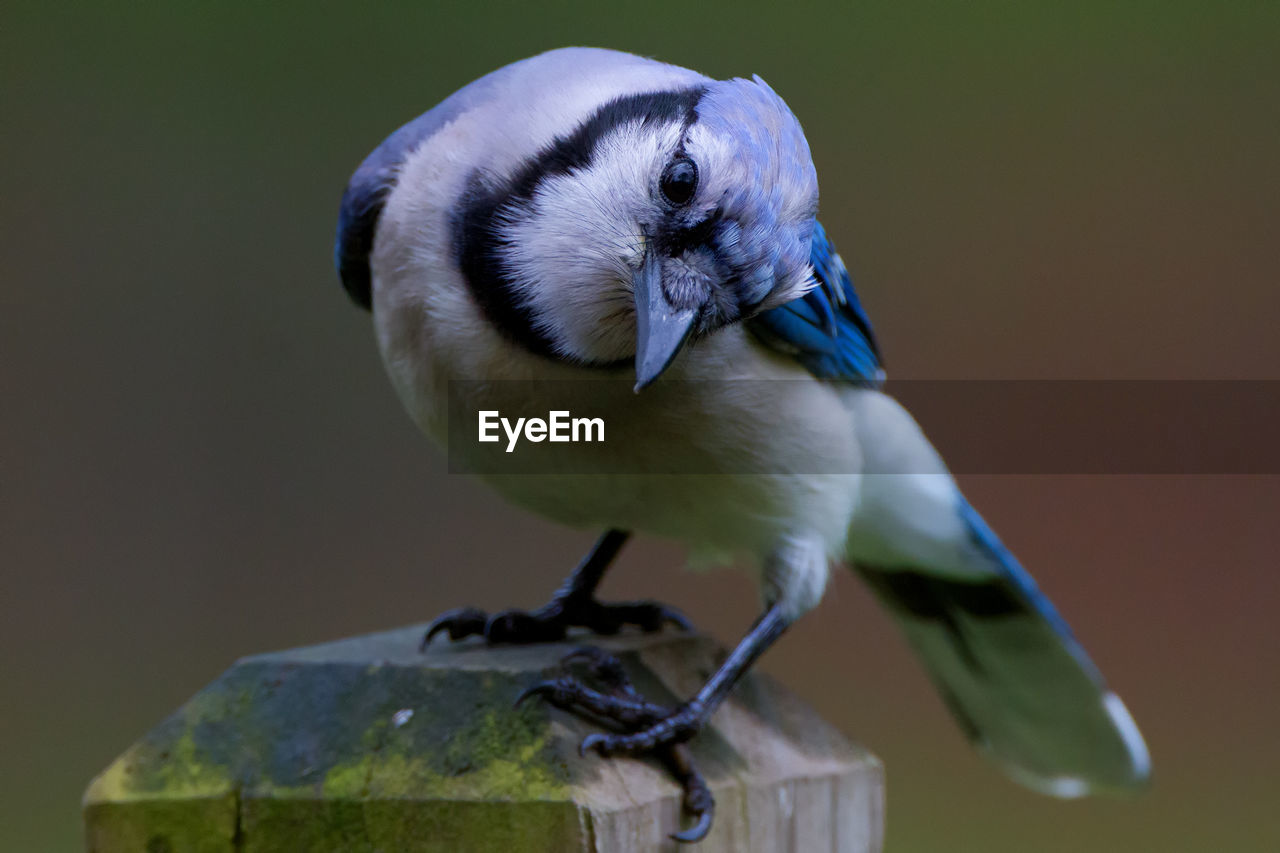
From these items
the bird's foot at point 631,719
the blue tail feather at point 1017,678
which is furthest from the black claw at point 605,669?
the blue tail feather at point 1017,678

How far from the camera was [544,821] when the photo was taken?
3.30ft

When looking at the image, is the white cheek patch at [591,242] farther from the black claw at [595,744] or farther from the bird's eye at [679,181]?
the black claw at [595,744]

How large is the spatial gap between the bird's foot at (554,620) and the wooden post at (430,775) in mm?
176

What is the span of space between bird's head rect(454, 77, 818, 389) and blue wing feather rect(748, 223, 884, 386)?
0.20m

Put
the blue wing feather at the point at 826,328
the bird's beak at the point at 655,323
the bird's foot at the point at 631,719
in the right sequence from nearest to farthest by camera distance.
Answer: the bird's beak at the point at 655,323 → the bird's foot at the point at 631,719 → the blue wing feather at the point at 826,328

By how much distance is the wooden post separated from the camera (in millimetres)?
1034

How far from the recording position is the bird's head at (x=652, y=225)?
1045mm

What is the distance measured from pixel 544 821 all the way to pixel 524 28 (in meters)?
1.57

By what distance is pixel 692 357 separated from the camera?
4.16ft

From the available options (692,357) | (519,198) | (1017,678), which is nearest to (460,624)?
(692,357)

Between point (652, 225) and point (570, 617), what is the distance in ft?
2.10

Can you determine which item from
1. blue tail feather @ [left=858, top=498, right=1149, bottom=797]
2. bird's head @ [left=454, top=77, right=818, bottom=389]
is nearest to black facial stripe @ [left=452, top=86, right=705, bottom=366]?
bird's head @ [left=454, top=77, right=818, bottom=389]

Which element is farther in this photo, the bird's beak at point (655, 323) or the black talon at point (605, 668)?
the black talon at point (605, 668)

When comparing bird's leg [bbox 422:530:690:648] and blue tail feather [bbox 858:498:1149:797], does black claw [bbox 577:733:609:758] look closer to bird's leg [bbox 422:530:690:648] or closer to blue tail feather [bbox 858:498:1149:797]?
bird's leg [bbox 422:530:690:648]
